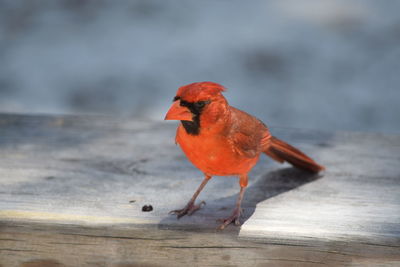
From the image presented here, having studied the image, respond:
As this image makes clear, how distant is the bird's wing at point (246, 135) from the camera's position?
1.78 metres

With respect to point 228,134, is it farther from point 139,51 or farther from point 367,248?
point 139,51

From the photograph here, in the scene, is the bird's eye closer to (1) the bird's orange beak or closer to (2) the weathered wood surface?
(1) the bird's orange beak

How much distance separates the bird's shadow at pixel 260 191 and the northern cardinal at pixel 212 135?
0.04 meters

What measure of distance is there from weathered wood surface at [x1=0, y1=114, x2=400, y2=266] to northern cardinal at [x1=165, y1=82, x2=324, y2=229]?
0.29 feet

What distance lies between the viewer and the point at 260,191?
6.64ft

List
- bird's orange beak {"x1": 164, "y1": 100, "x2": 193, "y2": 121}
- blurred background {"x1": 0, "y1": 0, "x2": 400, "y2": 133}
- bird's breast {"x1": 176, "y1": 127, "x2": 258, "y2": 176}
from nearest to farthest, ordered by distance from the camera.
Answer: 1. bird's orange beak {"x1": 164, "y1": 100, "x2": 193, "y2": 121}
2. bird's breast {"x1": 176, "y1": 127, "x2": 258, "y2": 176}
3. blurred background {"x1": 0, "y1": 0, "x2": 400, "y2": 133}

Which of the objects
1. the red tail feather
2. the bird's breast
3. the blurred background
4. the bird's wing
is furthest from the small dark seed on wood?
the blurred background

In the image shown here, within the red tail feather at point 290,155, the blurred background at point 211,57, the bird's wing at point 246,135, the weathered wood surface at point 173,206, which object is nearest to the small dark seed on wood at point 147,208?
the weathered wood surface at point 173,206

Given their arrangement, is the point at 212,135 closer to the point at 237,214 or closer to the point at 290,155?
the point at 237,214

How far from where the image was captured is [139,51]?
5.81 meters

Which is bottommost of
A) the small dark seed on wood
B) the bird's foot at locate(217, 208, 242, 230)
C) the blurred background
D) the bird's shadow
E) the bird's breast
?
the blurred background

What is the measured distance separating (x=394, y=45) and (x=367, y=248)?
4.44 m

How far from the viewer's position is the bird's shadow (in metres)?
1.77

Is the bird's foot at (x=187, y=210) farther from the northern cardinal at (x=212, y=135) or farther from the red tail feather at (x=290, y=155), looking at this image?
the red tail feather at (x=290, y=155)
